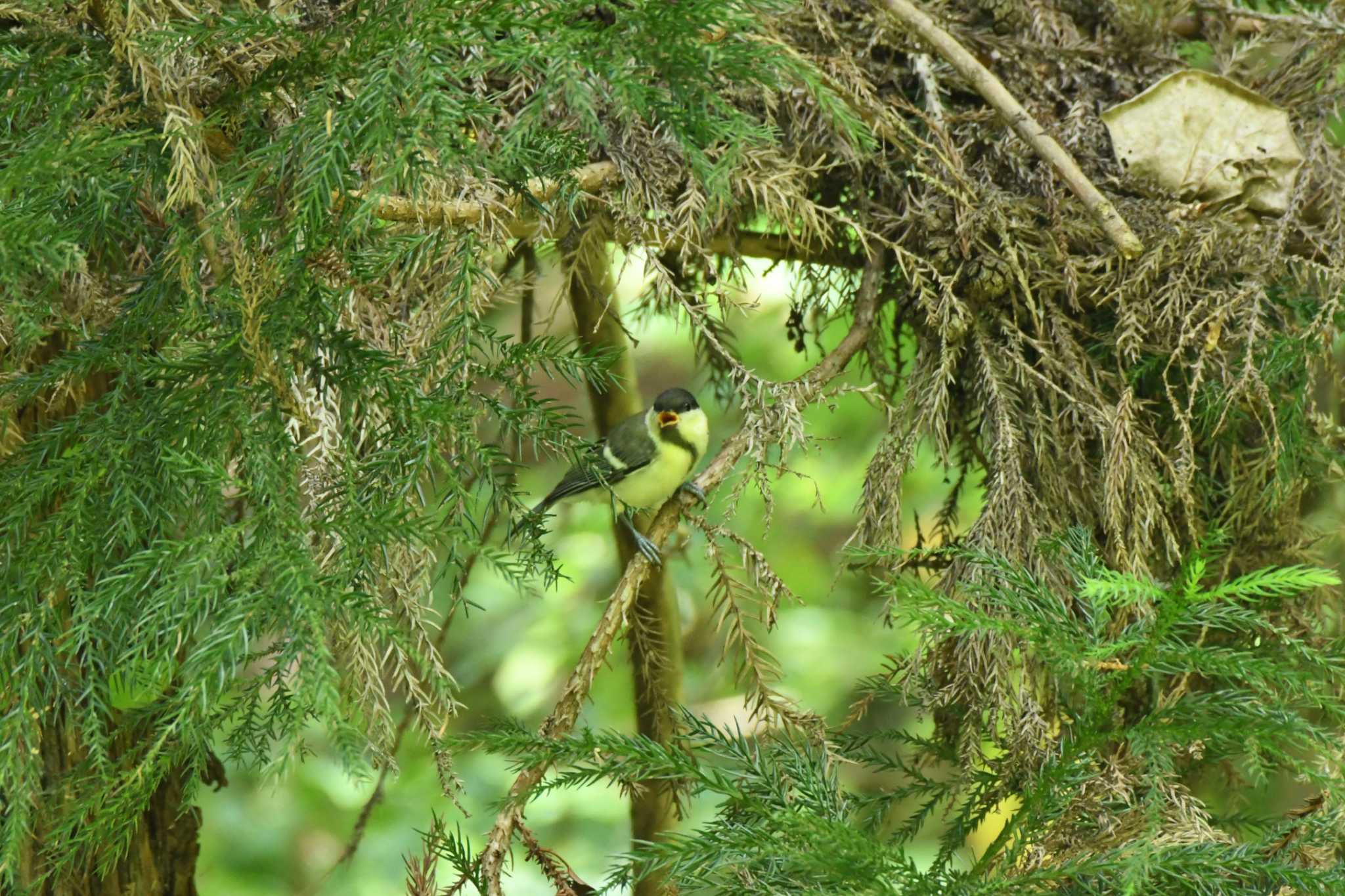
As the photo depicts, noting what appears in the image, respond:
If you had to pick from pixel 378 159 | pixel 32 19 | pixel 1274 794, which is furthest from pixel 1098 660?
pixel 1274 794

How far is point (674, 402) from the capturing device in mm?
2221

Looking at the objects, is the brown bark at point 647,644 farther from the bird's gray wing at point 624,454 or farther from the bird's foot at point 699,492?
the bird's foot at point 699,492

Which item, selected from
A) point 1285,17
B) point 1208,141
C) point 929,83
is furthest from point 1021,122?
point 1285,17

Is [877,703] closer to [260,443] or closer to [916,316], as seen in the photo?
[916,316]

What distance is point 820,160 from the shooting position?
1.59 meters

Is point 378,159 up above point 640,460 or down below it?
below

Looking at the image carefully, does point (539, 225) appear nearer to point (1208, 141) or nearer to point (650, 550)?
point (650, 550)

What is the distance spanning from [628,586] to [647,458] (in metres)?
0.63

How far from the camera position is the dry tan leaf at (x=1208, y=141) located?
1.71 m

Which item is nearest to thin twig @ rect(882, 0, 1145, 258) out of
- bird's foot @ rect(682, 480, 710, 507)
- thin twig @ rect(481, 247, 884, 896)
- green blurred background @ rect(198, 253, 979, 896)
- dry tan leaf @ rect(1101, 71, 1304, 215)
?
dry tan leaf @ rect(1101, 71, 1304, 215)

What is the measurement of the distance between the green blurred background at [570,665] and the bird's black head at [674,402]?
0.70 m

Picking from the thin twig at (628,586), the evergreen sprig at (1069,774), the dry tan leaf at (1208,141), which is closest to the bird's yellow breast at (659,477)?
the thin twig at (628,586)

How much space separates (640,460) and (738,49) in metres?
1.21

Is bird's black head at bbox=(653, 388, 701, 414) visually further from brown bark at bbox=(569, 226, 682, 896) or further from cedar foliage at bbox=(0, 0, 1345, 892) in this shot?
cedar foliage at bbox=(0, 0, 1345, 892)
